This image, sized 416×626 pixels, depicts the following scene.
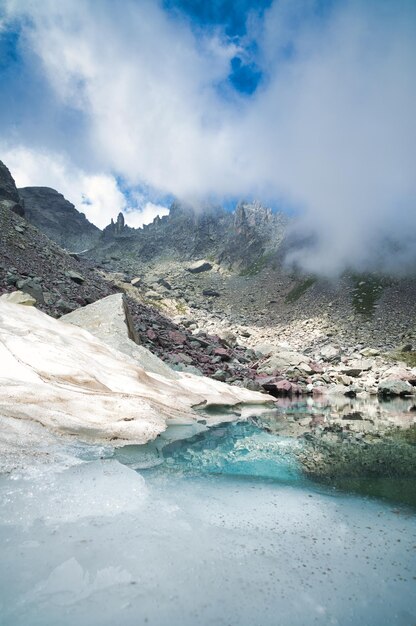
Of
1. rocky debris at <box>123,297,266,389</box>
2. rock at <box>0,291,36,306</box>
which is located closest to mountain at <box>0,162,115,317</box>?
rock at <box>0,291,36,306</box>

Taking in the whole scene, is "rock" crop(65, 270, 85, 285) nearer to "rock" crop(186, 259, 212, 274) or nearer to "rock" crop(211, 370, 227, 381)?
"rock" crop(211, 370, 227, 381)

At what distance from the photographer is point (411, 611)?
2867 millimetres

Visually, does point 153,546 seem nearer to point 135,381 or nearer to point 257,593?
point 257,593

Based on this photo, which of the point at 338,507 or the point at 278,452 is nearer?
the point at 338,507

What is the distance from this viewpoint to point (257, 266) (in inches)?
5049

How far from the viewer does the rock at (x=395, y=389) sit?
94.9 feet

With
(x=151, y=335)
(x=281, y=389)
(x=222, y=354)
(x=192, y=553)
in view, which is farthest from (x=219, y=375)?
(x=192, y=553)

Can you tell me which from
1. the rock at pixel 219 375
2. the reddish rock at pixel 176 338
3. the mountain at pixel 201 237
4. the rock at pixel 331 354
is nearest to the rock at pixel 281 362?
the reddish rock at pixel 176 338

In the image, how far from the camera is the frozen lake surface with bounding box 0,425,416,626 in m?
2.61

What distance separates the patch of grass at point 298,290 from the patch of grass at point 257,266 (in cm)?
2279

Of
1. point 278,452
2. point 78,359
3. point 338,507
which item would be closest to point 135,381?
point 78,359

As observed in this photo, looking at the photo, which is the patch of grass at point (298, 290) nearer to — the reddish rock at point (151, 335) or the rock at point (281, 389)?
the rock at point (281, 389)

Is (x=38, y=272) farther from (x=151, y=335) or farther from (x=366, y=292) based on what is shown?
(x=366, y=292)

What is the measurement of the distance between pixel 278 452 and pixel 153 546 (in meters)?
6.19
